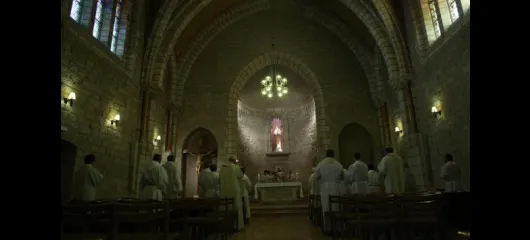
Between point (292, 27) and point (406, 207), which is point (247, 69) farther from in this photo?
point (406, 207)

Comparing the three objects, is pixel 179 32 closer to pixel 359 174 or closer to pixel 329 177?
Result: pixel 329 177

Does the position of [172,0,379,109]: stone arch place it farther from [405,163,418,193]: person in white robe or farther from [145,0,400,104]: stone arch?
[405,163,418,193]: person in white robe

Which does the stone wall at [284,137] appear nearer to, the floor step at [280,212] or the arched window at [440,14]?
the floor step at [280,212]

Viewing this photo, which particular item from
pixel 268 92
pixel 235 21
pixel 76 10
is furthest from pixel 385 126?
pixel 76 10

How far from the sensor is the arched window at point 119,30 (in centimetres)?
1008

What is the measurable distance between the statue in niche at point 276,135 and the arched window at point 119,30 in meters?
11.5

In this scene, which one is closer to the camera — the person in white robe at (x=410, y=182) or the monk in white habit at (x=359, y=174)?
the monk in white habit at (x=359, y=174)

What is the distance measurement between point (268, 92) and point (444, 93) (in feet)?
24.2

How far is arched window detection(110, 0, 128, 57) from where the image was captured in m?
10.1

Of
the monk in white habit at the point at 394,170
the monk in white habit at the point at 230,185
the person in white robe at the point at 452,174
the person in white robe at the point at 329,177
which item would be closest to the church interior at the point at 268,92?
the person in white robe at the point at 452,174

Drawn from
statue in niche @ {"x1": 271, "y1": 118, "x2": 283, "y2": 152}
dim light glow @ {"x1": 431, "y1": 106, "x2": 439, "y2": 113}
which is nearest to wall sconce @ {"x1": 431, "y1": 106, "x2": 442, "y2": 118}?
dim light glow @ {"x1": 431, "y1": 106, "x2": 439, "y2": 113}
